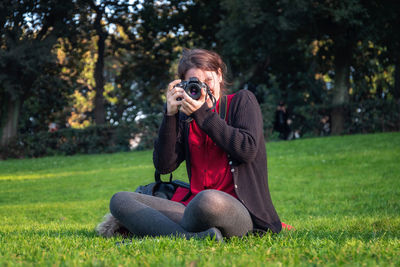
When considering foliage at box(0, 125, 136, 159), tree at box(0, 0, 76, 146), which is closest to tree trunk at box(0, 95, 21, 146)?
tree at box(0, 0, 76, 146)

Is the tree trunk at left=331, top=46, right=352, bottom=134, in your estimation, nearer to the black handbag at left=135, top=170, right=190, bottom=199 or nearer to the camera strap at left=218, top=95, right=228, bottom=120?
the black handbag at left=135, top=170, right=190, bottom=199

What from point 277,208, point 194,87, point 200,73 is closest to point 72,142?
point 277,208

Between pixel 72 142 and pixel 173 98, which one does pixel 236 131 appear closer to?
pixel 173 98

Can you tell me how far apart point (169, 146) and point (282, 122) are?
19.0 metres

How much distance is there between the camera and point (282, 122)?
22438 mm

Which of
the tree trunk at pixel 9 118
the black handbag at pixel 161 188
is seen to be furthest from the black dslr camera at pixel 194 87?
the tree trunk at pixel 9 118

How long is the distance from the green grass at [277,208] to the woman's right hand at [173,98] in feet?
3.50

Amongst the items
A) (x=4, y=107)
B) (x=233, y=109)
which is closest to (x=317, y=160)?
(x=233, y=109)

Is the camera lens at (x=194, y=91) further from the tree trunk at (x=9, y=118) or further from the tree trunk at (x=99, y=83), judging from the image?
the tree trunk at (x=99, y=83)

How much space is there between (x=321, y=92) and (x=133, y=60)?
12117 mm

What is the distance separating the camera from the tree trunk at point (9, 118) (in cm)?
2409

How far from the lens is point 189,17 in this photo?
27672 mm

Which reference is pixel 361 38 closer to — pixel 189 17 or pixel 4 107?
pixel 189 17

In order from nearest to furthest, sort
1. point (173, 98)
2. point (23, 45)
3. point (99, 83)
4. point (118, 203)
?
point (173, 98), point (118, 203), point (23, 45), point (99, 83)
